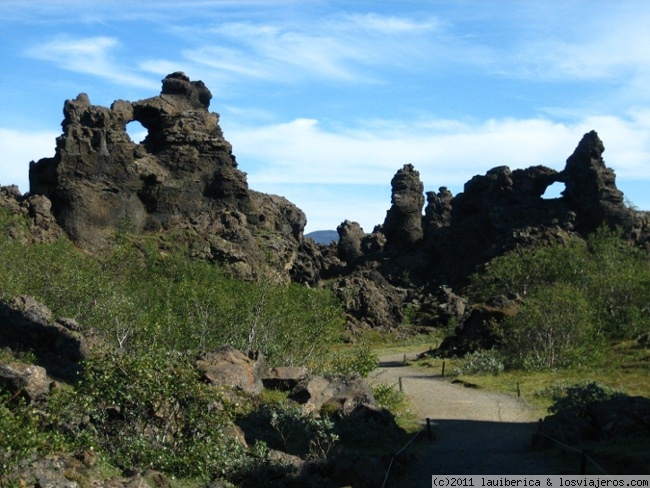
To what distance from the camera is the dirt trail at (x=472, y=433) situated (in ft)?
61.8

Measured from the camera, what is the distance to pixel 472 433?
79.7 ft

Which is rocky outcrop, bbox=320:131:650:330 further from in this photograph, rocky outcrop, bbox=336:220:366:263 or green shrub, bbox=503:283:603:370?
green shrub, bbox=503:283:603:370

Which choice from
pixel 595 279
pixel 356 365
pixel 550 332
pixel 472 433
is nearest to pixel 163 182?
pixel 595 279

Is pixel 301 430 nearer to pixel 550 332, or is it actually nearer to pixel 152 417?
pixel 152 417

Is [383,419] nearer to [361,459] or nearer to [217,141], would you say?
[361,459]

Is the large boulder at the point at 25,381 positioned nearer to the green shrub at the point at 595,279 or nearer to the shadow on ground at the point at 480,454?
the shadow on ground at the point at 480,454

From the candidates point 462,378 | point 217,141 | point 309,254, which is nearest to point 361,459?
point 462,378

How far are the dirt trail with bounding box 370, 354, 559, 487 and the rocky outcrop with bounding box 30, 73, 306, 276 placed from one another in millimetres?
38113

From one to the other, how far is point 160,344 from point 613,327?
1241 inches

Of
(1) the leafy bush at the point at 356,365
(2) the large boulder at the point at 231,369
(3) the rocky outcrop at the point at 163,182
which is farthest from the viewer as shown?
(3) the rocky outcrop at the point at 163,182

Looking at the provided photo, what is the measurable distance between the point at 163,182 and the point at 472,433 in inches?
2455

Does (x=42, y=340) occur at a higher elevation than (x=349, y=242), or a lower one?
lower

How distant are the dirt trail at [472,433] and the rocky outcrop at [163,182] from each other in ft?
125

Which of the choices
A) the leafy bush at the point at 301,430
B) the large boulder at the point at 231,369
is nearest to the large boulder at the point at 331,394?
the leafy bush at the point at 301,430
